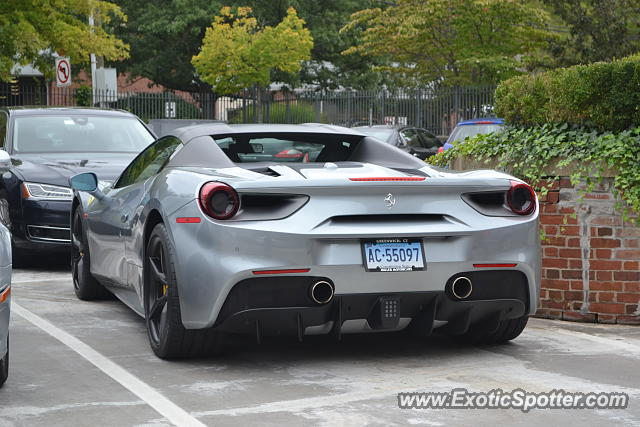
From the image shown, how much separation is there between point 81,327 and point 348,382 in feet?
8.28

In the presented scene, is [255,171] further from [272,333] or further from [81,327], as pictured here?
A: [81,327]

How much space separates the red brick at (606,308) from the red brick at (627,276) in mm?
183

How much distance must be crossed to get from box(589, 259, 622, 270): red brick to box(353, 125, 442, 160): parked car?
1652 cm

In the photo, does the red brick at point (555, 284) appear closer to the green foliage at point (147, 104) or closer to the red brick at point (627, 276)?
the red brick at point (627, 276)

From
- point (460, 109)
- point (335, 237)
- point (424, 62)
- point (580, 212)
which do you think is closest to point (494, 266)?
point (335, 237)

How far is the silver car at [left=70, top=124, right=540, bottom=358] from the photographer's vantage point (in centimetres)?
577

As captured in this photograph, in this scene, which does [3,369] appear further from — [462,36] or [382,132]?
[462,36]

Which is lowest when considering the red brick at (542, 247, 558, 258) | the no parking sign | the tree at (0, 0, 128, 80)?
the red brick at (542, 247, 558, 258)

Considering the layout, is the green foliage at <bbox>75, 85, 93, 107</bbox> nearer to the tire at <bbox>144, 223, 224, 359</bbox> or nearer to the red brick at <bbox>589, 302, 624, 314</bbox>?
the red brick at <bbox>589, 302, 624, 314</bbox>

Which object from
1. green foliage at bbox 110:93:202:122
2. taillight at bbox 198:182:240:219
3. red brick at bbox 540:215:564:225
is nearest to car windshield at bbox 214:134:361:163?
taillight at bbox 198:182:240:219

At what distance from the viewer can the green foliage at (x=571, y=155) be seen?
7.63m

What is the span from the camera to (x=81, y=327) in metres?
7.54

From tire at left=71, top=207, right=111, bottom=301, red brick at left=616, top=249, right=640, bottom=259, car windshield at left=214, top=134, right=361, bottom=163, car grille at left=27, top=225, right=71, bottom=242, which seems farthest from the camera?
car grille at left=27, top=225, right=71, bottom=242

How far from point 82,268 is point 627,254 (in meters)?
4.05
